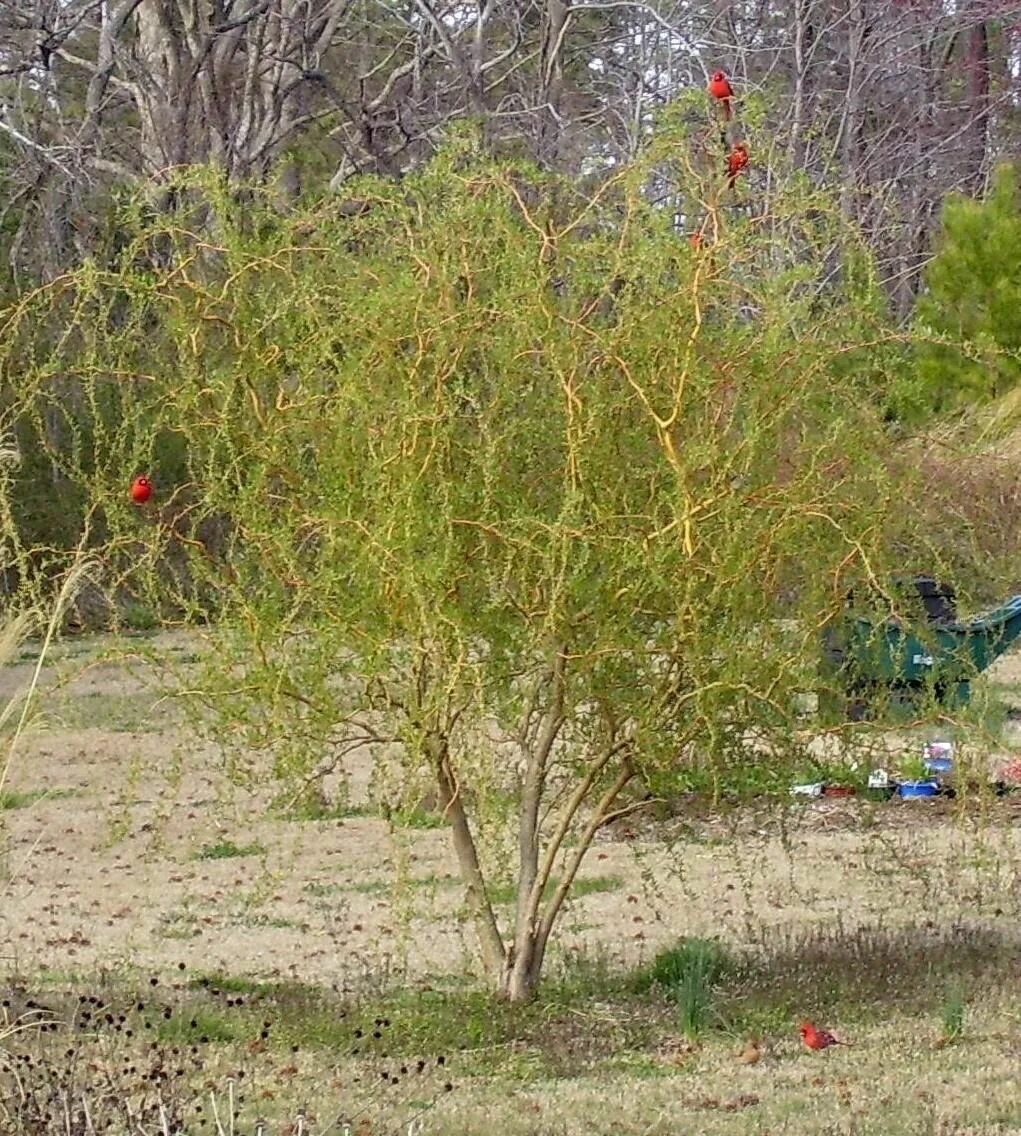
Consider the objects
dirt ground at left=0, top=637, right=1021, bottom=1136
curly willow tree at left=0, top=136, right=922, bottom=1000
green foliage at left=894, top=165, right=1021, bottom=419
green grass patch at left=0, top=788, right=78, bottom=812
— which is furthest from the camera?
green foliage at left=894, top=165, right=1021, bottom=419

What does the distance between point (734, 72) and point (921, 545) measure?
51.2 feet

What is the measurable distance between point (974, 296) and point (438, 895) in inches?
407

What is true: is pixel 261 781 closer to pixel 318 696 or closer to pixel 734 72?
pixel 318 696

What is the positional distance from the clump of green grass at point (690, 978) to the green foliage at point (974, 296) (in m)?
9.95

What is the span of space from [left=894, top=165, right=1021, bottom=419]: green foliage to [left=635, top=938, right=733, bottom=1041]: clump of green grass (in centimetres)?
995

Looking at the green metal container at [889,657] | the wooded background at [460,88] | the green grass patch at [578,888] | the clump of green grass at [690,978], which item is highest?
the wooded background at [460,88]

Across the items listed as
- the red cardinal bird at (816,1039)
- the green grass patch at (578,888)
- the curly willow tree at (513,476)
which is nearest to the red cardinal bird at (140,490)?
the curly willow tree at (513,476)

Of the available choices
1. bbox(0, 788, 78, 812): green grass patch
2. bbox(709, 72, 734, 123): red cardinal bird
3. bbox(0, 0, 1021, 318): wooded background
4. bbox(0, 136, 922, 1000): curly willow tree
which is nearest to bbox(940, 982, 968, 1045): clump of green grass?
bbox(0, 136, 922, 1000): curly willow tree

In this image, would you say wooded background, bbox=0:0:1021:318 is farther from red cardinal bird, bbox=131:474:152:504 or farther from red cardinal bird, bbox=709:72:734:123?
red cardinal bird, bbox=131:474:152:504

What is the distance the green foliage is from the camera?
1553 cm

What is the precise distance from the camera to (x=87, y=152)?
714 inches

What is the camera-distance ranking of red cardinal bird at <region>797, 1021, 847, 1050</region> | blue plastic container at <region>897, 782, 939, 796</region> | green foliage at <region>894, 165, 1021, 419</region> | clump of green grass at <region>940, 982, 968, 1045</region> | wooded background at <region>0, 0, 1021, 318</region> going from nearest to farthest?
red cardinal bird at <region>797, 1021, 847, 1050</region>, clump of green grass at <region>940, 982, 968, 1045</region>, blue plastic container at <region>897, 782, 939, 796</region>, wooded background at <region>0, 0, 1021, 318</region>, green foliage at <region>894, 165, 1021, 419</region>

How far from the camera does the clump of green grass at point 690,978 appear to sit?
16.6 ft

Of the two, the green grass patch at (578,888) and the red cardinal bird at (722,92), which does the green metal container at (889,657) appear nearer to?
the red cardinal bird at (722,92)
